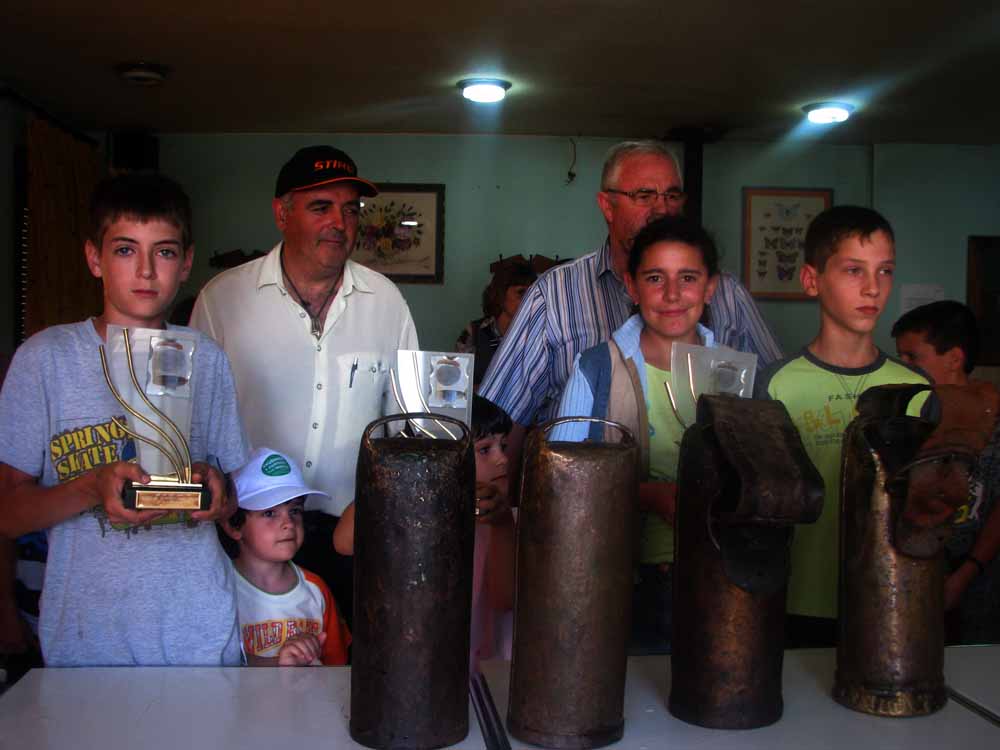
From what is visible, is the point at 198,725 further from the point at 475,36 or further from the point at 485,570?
the point at 475,36

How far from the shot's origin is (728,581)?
4.10 ft

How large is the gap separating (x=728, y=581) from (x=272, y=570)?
4.16 ft

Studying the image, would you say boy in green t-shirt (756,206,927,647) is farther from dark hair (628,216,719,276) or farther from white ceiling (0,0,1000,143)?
white ceiling (0,0,1000,143)

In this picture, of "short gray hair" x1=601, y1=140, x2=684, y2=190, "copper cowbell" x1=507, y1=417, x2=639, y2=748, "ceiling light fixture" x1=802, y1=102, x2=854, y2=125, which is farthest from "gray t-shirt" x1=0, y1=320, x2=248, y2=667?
"ceiling light fixture" x1=802, y1=102, x2=854, y2=125

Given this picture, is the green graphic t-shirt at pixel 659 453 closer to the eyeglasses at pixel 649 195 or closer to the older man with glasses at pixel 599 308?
the older man with glasses at pixel 599 308

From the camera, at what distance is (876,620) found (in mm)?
1315

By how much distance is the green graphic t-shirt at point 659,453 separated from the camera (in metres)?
1.93

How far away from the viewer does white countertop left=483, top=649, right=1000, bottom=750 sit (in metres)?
1.23

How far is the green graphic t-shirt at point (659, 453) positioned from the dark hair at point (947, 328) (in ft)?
5.25

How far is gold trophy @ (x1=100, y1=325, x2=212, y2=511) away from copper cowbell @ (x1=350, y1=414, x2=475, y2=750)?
42 cm

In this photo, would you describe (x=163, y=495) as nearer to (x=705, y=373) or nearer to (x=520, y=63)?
(x=705, y=373)

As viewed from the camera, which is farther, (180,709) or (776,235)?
(776,235)

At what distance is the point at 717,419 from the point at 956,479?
32cm

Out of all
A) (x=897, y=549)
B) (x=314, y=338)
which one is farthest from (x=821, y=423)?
(x=314, y=338)
